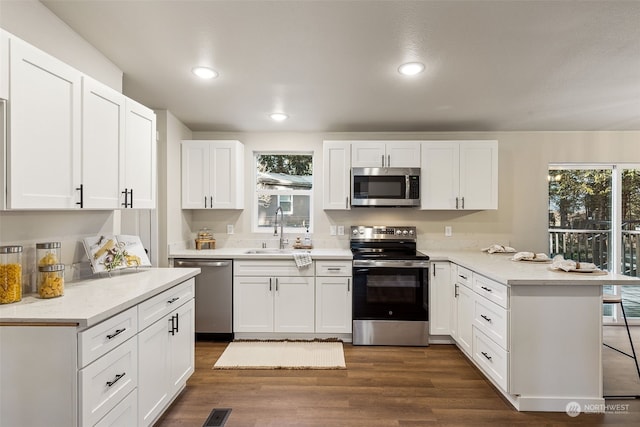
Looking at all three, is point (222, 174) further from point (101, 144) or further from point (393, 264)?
point (393, 264)

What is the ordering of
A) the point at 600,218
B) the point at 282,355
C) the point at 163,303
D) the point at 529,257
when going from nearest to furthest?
the point at 163,303
the point at 529,257
the point at 282,355
the point at 600,218

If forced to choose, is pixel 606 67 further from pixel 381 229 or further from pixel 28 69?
pixel 28 69

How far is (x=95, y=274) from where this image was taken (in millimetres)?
2184

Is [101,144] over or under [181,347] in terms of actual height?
over

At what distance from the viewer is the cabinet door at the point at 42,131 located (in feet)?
4.44

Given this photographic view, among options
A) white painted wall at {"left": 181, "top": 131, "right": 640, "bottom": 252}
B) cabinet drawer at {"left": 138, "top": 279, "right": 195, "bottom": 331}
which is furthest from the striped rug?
white painted wall at {"left": 181, "top": 131, "right": 640, "bottom": 252}

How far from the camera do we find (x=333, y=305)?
11.0 ft

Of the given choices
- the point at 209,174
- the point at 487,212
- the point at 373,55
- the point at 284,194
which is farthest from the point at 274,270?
the point at 487,212

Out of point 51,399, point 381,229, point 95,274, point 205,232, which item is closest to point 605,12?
point 381,229

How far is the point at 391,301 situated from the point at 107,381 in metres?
2.49

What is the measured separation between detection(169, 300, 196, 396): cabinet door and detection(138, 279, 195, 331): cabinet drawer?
0.19 feet

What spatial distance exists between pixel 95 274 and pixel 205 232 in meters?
1.73

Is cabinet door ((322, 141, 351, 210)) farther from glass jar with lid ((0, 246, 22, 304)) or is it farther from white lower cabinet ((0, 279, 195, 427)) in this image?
glass jar with lid ((0, 246, 22, 304))

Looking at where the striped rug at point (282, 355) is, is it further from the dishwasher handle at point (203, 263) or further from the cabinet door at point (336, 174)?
the cabinet door at point (336, 174)
